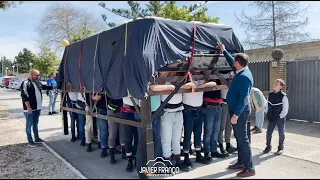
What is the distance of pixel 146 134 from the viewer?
165 inches

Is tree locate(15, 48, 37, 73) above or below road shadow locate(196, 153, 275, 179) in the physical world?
above

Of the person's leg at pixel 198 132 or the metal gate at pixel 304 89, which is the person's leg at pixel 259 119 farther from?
the person's leg at pixel 198 132

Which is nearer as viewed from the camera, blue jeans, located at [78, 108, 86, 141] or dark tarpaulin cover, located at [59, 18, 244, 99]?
dark tarpaulin cover, located at [59, 18, 244, 99]

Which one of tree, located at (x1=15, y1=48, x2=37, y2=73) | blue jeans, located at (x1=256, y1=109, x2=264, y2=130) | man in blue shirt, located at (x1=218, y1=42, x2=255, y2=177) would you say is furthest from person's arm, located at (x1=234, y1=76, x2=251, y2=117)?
tree, located at (x1=15, y1=48, x2=37, y2=73)

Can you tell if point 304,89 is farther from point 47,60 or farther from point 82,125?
point 47,60

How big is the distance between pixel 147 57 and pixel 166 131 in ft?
4.08

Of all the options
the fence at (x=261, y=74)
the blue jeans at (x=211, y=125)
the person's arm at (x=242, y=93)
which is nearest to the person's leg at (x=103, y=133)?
the blue jeans at (x=211, y=125)

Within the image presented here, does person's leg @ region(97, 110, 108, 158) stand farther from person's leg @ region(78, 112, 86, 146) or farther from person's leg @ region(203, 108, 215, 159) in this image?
person's leg @ region(203, 108, 215, 159)

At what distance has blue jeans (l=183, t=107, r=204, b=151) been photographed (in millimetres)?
4719

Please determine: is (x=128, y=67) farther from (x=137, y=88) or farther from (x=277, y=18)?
(x=277, y=18)

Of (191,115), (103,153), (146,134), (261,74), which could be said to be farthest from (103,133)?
(261,74)

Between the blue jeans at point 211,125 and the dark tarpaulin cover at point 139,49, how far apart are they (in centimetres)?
113

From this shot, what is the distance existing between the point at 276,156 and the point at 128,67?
3353mm

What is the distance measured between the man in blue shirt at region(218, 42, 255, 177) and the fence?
5.60 m
